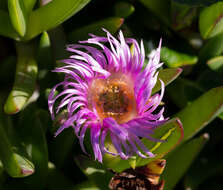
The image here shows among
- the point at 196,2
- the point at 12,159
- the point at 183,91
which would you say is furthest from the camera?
the point at 183,91

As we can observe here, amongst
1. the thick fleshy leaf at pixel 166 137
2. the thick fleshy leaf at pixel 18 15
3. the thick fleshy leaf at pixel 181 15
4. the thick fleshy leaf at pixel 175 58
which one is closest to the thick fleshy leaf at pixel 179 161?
the thick fleshy leaf at pixel 166 137

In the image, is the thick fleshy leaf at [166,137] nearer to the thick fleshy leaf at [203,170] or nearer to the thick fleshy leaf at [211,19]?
the thick fleshy leaf at [203,170]

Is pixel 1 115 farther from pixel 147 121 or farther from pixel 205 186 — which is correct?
pixel 205 186

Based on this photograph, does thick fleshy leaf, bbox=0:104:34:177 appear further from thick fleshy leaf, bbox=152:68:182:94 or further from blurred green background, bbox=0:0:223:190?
thick fleshy leaf, bbox=152:68:182:94

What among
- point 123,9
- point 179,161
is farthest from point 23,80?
point 179,161

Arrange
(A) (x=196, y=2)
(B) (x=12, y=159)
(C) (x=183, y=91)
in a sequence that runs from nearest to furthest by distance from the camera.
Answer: (B) (x=12, y=159), (A) (x=196, y=2), (C) (x=183, y=91)

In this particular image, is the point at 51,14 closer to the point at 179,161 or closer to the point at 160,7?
the point at 160,7

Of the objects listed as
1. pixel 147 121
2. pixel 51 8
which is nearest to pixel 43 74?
pixel 51 8
